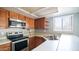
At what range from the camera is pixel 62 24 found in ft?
2.60

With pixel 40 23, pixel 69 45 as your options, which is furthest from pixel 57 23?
pixel 69 45

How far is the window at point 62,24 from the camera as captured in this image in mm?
787

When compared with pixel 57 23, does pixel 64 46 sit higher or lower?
lower

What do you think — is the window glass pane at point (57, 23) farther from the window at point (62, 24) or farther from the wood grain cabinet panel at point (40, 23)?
the wood grain cabinet panel at point (40, 23)

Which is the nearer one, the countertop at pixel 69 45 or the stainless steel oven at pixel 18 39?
the countertop at pixel 69 45

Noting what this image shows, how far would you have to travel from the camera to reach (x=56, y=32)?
815 millimetres

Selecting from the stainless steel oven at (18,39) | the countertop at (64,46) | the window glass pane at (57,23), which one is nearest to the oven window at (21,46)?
the stainless steel oven at (18,39)

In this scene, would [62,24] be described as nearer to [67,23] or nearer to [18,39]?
[67,23]

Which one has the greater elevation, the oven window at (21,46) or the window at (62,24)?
the window at (62,24)

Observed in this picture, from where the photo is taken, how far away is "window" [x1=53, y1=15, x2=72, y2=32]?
0.79 m
